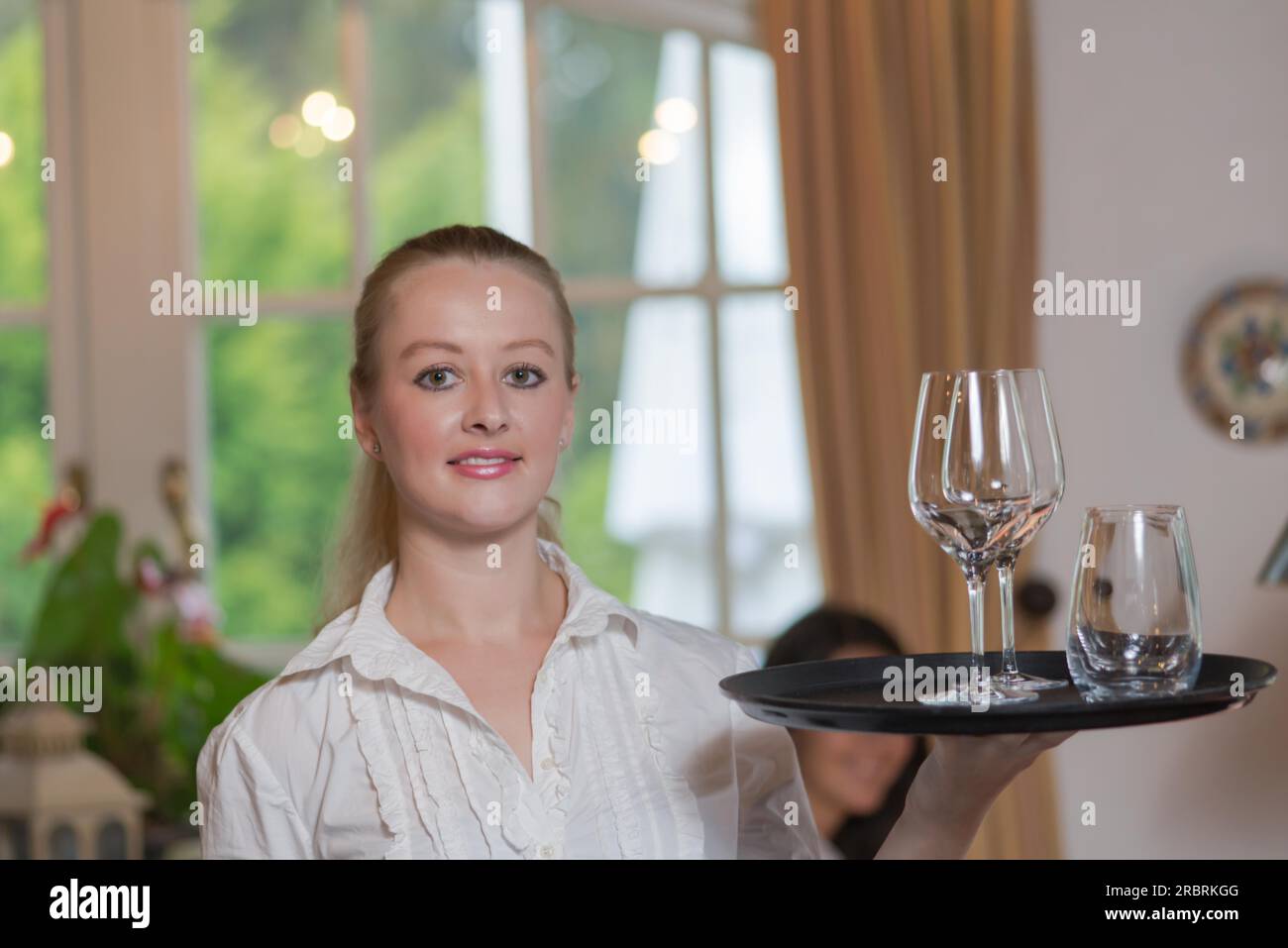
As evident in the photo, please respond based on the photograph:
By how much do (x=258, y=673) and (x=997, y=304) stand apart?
1.13 metres

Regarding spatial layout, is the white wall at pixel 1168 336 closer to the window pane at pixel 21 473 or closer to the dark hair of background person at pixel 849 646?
the dark hair of background person at pixel 849 646

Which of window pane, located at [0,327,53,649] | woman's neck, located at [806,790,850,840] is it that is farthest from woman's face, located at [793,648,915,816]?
window pane, located at [0,327,53,649]

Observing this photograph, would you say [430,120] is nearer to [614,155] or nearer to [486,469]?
[614,155]

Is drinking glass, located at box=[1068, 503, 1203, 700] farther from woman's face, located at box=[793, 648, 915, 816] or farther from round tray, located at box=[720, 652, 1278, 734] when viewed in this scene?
woman's face, located at box=[793, 648, 915, 816]

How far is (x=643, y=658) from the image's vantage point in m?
0.93

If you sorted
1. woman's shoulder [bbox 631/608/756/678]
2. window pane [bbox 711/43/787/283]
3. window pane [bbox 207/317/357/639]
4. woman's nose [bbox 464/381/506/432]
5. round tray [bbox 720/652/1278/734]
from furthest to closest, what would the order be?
window pane [bbox 207/317/357/639]
window pane [bbox 711/43/787/283]
woman's shoulder [bbox 631/608/756/678]
woman's nose [bbox 464/381/506/432]
round tray [bbox 720/652/1278/734]

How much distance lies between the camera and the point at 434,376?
857mm

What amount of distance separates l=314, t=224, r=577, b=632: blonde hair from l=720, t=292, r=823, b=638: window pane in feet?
3.75

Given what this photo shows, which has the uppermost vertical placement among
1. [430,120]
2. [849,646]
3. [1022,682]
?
[430,120]

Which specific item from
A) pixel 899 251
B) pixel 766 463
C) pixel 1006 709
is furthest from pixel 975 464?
pixel 766 463

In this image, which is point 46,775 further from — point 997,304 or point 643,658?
point 997,304

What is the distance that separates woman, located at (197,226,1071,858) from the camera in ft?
2.75

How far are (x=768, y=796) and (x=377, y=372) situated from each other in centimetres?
37
